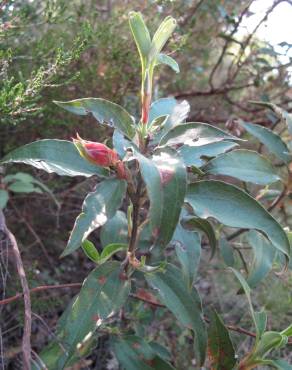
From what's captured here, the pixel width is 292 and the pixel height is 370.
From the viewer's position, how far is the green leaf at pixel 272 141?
1.26 meters

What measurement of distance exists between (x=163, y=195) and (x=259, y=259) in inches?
20.2

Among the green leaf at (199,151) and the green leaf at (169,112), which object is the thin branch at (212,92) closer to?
the green leaf at (169,112)

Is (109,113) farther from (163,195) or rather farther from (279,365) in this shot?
(279,365)

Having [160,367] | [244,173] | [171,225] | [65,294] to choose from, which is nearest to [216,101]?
[65,294]

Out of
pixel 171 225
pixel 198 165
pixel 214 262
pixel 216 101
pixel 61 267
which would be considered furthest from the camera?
pixel 216 101

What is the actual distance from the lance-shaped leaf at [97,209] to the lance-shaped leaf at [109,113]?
127mm

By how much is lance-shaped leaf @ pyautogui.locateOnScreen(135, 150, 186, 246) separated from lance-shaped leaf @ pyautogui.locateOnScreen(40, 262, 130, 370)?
11.2 inches

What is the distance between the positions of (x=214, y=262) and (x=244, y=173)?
1151 mm

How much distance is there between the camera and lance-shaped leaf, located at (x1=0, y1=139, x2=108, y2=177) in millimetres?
930

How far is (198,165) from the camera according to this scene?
96 centimetres

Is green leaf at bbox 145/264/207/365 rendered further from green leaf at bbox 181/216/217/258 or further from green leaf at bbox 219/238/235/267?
green leaf at bbox 219/238/235/267

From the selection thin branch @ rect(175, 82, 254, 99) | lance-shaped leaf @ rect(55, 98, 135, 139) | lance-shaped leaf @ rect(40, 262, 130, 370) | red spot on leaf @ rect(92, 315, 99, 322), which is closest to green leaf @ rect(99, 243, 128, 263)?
lance-shaped leaf @ rect(40, 262, 130, 370)

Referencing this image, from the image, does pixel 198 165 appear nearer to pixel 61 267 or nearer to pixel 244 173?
pixel 244 173

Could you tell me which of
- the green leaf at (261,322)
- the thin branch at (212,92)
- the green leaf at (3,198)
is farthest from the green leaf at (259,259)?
the thin branch at (212,92)
